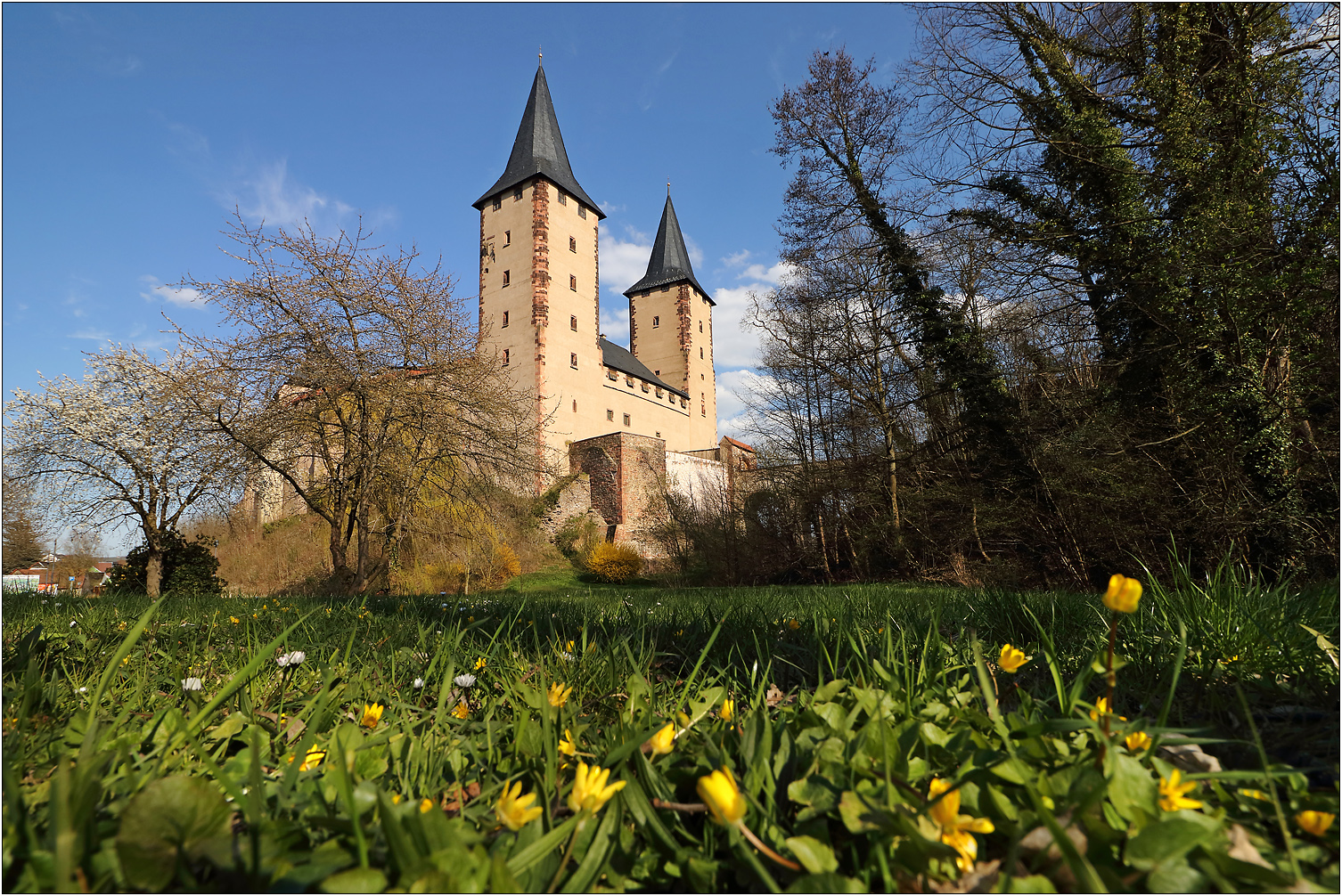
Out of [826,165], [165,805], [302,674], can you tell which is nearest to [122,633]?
[302,674]

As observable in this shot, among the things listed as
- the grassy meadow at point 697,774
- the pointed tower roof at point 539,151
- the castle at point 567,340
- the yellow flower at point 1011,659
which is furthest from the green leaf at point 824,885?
the pointed tower roof at point 539,151

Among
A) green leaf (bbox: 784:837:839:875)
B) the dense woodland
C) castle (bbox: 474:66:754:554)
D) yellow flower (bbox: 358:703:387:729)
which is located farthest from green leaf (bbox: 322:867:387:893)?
castle (bbox: 474:66:754:554)

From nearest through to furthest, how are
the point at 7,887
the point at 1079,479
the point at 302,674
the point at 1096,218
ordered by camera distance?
1. the point at 7,887
2. the point at 302,674
3. the point at 1096,218
4. the point at 1079,479

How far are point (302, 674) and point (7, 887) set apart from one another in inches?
54.0

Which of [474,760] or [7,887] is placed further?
[474,760]

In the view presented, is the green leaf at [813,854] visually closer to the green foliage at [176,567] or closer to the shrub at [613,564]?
the green foliage at [176,567]

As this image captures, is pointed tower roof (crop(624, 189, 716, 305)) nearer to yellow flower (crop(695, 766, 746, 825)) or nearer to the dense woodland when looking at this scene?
the dense woodland

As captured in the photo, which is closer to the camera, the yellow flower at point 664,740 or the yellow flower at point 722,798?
the yellow flower at point 722,798

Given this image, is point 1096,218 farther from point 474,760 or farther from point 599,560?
point 599,560

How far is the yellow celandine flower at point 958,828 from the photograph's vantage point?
771 mm

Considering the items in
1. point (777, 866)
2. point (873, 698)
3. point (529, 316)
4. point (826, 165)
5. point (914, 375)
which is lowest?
point (777, 866)

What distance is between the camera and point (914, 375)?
11.5 m

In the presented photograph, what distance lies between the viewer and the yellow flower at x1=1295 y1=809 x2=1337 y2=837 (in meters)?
0.79

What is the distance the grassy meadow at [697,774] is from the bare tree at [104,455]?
13602mm
